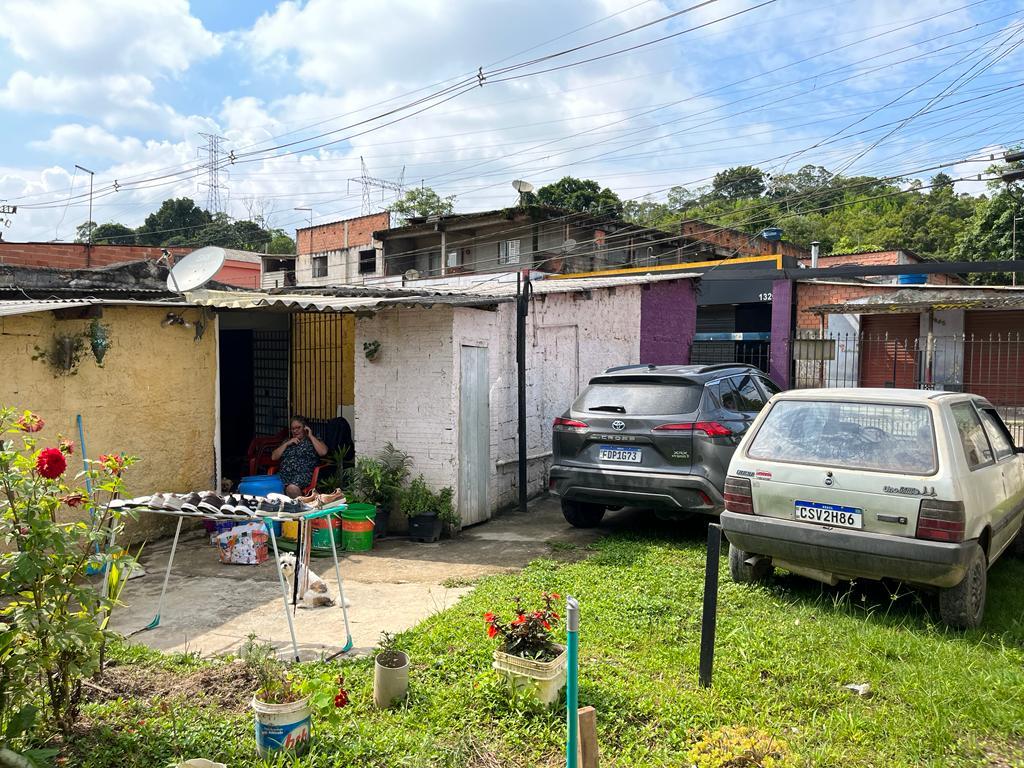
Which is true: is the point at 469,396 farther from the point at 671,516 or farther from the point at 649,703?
the point at 649,703

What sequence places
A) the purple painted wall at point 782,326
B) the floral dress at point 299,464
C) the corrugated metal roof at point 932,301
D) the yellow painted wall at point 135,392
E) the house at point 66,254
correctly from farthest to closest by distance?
the house at point 66,254, the purple painted wall at point 782,326, the corrugated metal roof at point 932,301, the floral dress at point 299,464, the yellow painted wall at point 135,392

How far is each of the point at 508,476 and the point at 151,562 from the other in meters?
4.28

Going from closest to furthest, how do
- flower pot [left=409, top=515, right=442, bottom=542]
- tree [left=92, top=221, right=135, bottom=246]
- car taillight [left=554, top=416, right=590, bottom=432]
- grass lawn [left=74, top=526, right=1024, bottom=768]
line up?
1. grass lawn [left=74, top=526, right=1024, bottom=768]
2. car taillight [left=554, top=416, right=590, bottom=432]
3. flower pot [left=409, top=515, right=442, bottom=542]
4. tree [left=92, top=221, right=135, bottom=246]

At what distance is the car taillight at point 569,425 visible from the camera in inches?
292

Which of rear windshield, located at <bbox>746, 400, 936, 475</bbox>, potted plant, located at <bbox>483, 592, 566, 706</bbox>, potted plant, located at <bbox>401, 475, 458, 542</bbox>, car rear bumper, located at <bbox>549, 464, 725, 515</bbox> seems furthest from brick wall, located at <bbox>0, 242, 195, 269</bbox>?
potted plant, located at <bbox>483, 592, 566, 706</bbox>

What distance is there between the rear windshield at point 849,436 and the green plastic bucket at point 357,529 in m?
3.97

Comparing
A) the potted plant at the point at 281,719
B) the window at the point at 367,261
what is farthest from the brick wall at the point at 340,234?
the potted plant at the point at 281,719

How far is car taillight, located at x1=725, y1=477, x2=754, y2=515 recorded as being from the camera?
5195 millimetres

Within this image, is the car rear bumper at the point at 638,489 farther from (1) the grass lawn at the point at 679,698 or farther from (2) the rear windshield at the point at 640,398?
(1) the grass lawn at the point at 679,698

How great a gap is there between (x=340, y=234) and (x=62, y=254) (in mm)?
17414

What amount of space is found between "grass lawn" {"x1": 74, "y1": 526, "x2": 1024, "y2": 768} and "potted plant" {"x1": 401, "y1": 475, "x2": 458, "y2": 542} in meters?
2.49

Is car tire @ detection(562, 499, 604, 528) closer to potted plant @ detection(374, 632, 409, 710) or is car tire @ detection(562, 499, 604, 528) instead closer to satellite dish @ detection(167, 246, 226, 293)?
potted plant @ detection(374, 632, 409, 710)

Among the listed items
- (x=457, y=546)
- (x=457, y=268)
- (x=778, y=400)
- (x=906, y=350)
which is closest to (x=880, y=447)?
(x=778, y=400)

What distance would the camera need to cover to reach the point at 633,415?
712 centimetres
